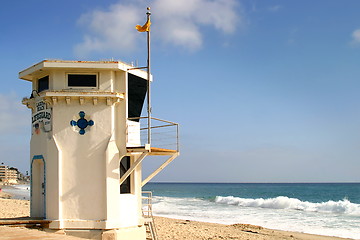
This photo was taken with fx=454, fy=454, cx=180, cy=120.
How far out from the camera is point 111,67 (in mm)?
13078

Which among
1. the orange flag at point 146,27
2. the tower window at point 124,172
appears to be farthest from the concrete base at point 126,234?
the orange flag at point 146,27

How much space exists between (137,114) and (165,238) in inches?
325

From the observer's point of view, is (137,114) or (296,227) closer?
(137,114)

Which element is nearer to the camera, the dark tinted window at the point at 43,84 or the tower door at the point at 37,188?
the dark tinted window at the point at 43,84

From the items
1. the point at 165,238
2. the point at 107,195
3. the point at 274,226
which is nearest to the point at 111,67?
the point at 107,195

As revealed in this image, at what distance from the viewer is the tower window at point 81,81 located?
43.3ft

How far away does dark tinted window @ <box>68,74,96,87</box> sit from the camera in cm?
1319

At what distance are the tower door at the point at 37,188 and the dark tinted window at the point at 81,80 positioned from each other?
8.56 ft

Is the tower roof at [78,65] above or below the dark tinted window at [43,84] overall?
above

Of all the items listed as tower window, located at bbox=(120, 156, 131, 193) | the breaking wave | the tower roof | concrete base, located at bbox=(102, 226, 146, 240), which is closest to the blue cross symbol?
the tower roof

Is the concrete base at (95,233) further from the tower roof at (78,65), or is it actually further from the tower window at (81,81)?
the tower roof at (78,65)

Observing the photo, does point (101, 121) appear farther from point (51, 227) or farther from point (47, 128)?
point (51, 227)

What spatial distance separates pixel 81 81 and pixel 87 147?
76.0 inches

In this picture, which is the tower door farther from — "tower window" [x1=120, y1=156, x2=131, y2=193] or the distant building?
the distant building
